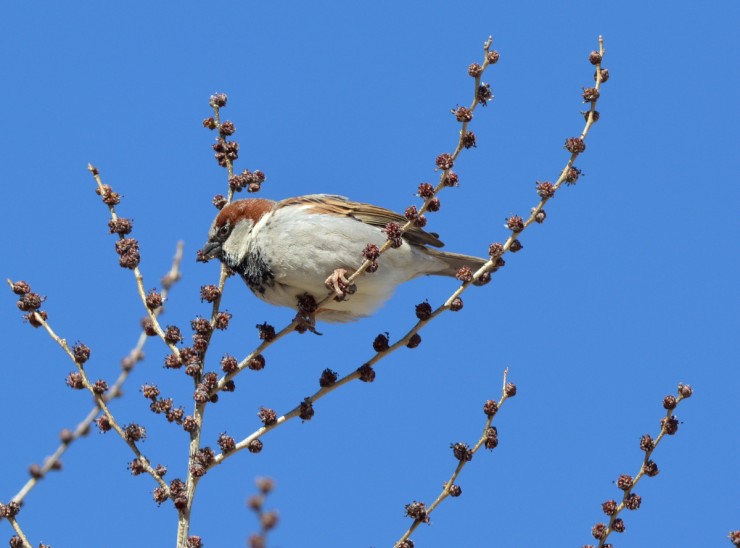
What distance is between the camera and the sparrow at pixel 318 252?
16.5ft

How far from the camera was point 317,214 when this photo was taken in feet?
17.2

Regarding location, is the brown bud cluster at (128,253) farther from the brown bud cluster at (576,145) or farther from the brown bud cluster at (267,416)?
the brown bud cluster at (576,145)

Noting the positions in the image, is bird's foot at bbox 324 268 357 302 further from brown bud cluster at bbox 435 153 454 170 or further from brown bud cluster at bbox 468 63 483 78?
brown bud cluster at bbox 468 63 483 78

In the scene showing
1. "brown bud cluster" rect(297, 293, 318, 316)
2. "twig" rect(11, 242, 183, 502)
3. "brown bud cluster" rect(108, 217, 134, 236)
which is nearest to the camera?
"twig" rect(11, 242, 183, 502)

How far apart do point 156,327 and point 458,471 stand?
1.37 meters

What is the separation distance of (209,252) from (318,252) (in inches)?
30.3

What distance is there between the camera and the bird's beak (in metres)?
5.47

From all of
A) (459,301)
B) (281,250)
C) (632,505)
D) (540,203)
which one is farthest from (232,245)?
(632,505)

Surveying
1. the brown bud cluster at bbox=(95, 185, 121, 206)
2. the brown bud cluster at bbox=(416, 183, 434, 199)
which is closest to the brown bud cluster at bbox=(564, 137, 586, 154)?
the brown bud cluster at bbox=(416, 183, 434, 199)

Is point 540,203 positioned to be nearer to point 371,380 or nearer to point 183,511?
point 371,380

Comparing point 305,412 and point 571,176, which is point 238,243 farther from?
point 571,176

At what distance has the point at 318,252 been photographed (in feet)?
16.5

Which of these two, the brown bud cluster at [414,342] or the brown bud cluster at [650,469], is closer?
the brown bud cluster at [650,469]

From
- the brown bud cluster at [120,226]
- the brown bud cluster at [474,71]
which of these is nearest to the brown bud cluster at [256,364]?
the brown bud cluster at [120,226]
